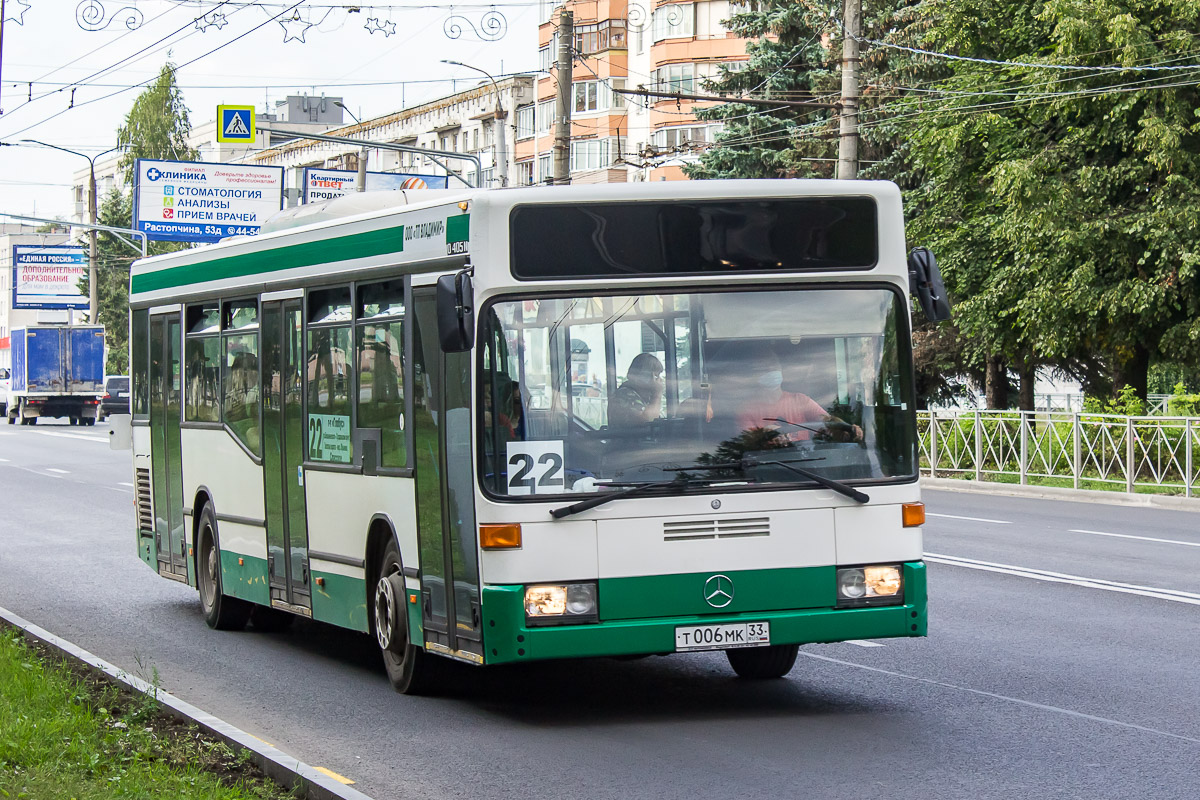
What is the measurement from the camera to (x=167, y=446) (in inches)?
541

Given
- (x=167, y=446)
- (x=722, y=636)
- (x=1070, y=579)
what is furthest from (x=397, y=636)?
(x=1070, y=579)

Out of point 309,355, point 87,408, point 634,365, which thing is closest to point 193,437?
point 309,355

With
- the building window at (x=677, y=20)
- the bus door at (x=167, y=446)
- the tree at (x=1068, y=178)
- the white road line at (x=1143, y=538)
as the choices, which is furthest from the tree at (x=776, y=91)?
the bus door at (x=167, y=446)

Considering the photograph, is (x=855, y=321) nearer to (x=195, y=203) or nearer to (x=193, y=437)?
(x=193, y=437)

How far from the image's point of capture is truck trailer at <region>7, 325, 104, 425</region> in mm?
65562

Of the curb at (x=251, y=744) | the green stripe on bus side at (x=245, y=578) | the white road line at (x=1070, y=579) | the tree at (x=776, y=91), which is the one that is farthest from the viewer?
the tree at (x=776, y=91)

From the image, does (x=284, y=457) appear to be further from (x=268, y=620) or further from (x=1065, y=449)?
(x=1065, y=449)

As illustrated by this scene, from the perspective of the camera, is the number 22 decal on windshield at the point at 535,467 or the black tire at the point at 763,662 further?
the black tire at the point at 763,662

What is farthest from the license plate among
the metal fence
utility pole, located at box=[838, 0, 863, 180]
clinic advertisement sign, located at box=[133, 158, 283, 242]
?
clinic advertisement sign, located at box=[133, 158, 283, 242]

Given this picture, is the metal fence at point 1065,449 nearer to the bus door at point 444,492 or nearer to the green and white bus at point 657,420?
the green and white bus at point 657,420

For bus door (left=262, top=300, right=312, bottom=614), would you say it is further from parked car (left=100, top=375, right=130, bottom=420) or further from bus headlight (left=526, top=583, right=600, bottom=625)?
parked car (left=100, top=375, right=130, bottom=420)

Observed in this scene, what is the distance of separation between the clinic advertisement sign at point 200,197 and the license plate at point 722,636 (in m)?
40.8

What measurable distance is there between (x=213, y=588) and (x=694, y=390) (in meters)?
5.59

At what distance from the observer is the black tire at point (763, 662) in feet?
31.8
